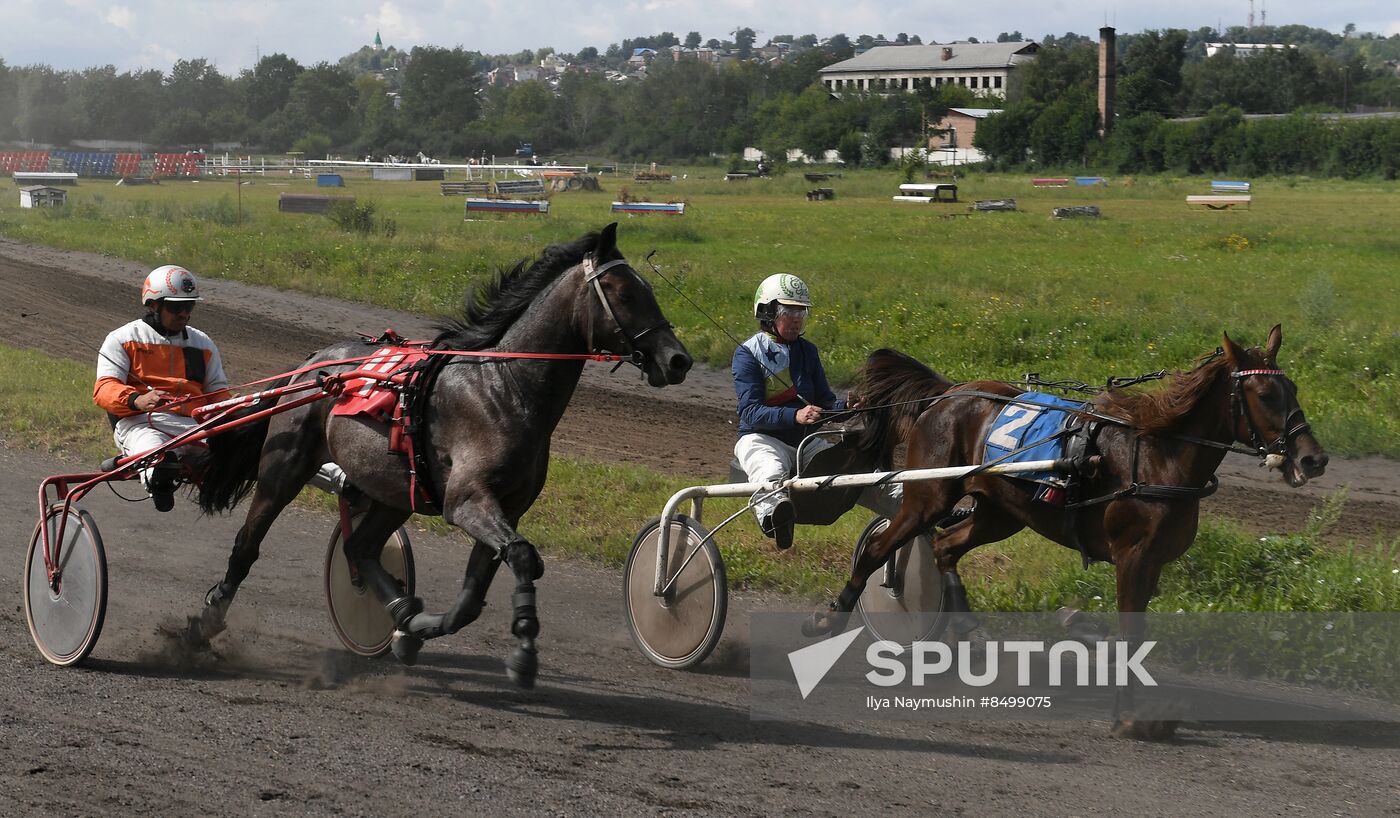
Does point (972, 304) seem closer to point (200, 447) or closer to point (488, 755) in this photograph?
point (200, 447)

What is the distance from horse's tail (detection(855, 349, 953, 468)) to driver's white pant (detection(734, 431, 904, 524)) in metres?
0.21

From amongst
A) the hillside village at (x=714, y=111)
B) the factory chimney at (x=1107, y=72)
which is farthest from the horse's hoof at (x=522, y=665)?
the factory chimney at (x=1107, y=72)

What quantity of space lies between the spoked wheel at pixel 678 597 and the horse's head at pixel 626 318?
0.92m

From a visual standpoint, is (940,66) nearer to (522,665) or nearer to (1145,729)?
(1145,729)

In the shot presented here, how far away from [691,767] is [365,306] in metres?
15.9

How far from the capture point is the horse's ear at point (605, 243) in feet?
18.7

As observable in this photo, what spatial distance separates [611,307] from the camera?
5.73 m

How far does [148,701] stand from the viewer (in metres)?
5.62

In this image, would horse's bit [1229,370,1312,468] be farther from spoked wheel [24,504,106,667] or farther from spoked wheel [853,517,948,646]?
spoked wheel [24,504,106,667]

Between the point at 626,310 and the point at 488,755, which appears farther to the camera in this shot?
the point at 626,310

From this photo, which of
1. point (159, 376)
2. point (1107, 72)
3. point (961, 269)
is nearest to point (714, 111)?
point (1107, 72)

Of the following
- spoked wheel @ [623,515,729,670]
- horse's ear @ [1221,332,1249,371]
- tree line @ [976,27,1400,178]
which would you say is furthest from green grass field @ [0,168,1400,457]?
tree line @ [976,27,1400,178]

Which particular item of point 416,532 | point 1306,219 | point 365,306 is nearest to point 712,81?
point 1306,219

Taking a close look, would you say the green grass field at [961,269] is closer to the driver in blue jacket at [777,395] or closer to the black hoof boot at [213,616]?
the driver in blue jacket at [777,395]
